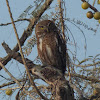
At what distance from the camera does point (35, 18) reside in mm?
3660

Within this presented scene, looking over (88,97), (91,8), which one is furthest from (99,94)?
(91,8)

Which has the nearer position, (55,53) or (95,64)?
(95,64)

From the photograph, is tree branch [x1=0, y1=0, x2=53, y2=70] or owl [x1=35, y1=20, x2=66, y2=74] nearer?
tree branch [x1=0, y1=0, x2=53, y2=70]

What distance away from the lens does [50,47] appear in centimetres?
477

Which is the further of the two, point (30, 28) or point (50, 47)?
point (50, 47)

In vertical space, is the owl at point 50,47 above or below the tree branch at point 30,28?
above

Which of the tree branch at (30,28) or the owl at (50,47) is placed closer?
the tree branch at (30,28)

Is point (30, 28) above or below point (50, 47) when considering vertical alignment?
below

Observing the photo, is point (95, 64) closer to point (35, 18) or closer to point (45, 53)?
point (35, 18)

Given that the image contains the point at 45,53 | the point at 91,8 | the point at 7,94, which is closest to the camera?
the point at 91,8

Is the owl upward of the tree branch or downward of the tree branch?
upward

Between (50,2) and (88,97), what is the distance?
1.31m

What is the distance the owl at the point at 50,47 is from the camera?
473 cm

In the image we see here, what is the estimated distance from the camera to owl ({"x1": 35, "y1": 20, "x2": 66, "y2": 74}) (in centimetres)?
473
